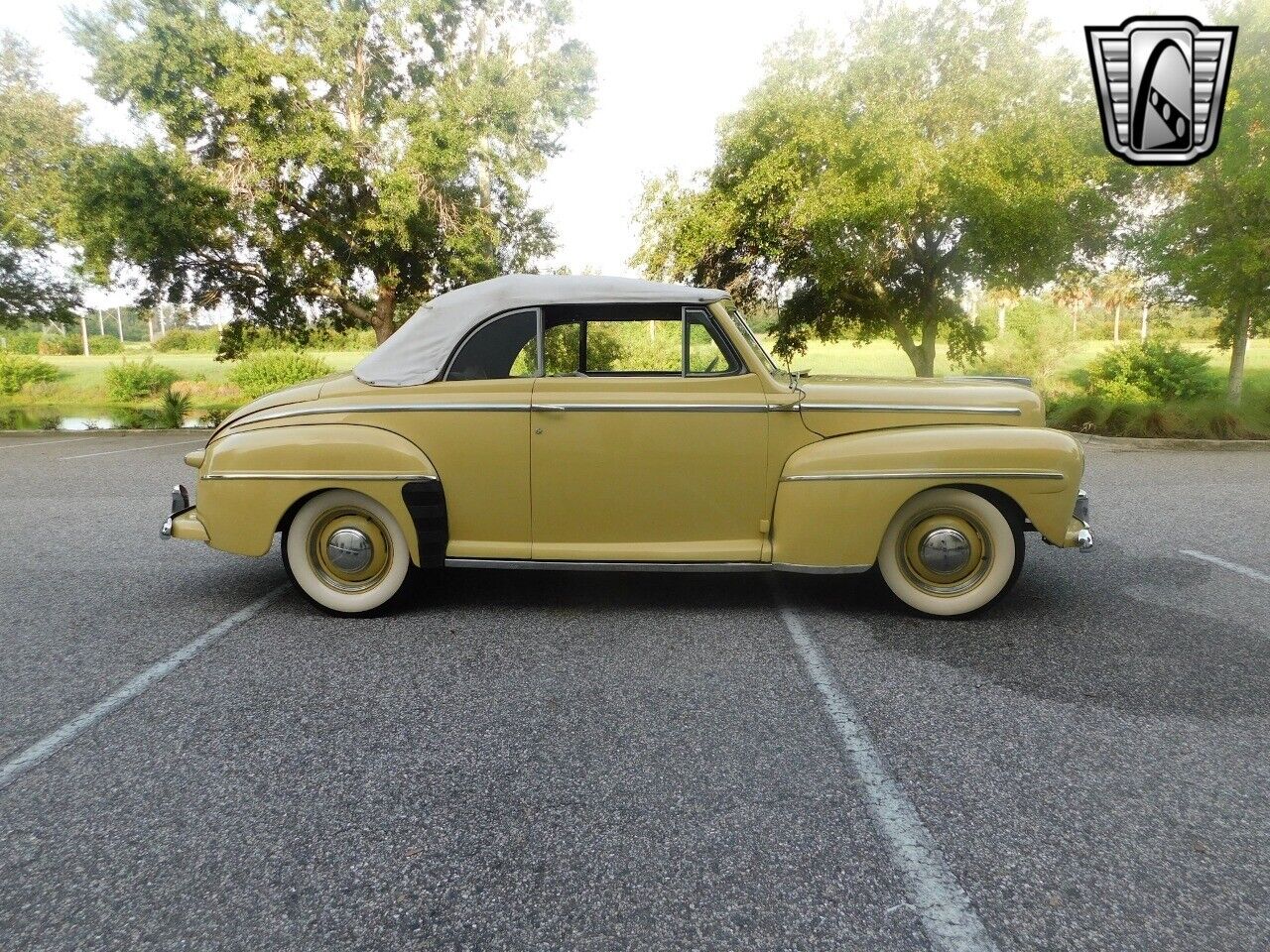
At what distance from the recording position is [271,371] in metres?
31.5

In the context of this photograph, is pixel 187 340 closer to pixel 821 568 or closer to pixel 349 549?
pixel 349 549

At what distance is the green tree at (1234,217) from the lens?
13.1 meters

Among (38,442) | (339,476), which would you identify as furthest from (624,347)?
(38,442)

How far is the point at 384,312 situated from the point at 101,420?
339 inches

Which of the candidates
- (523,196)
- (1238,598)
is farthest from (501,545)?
(523,196)

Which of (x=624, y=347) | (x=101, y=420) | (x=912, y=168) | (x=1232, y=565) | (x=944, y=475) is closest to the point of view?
(x=944, y=475)

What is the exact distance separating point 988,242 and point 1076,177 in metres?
1.77

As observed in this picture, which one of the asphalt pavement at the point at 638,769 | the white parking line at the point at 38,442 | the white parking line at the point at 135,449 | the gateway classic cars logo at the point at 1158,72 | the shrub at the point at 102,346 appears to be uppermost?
the gateway classic cars logo at the point at 1158,72

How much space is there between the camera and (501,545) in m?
4.45

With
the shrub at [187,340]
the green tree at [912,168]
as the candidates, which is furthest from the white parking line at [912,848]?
the shrub at [187,340]

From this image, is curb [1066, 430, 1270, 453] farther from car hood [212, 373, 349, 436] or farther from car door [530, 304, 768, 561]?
car hood [212, 373, 349, 436]

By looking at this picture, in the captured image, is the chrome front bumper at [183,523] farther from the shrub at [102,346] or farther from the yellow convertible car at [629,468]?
the shrub at [102,346]

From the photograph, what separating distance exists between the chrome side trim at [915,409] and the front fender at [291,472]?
2.16 m

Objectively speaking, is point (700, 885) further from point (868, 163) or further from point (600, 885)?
point (868, 163)
